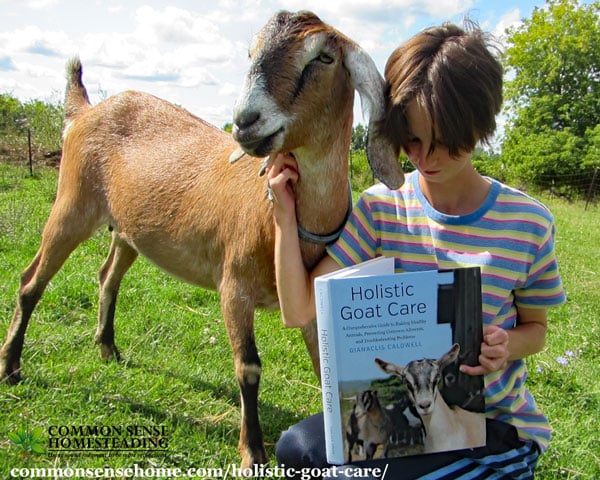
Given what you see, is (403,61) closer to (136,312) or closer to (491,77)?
(491,77)

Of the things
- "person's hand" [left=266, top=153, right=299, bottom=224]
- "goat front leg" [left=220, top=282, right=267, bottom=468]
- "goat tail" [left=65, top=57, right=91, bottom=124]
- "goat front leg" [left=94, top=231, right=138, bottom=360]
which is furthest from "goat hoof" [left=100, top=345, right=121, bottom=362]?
"person's hand" [left=266, top=153, right=299, bottom=224]

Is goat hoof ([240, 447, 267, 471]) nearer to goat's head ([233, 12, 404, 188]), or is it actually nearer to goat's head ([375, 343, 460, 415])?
goat's head ([375, 343, 460, 415])

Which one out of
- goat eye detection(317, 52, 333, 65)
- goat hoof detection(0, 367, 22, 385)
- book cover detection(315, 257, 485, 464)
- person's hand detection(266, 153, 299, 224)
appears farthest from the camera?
goat hoof detection(0, 367, 22, 385)

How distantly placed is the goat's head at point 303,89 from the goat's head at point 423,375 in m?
0.68

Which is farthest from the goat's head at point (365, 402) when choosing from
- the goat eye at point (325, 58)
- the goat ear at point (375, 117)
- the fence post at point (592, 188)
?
the fence post at point (592, 188)

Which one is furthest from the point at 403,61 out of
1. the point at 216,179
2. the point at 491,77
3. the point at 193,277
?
the point at 193,277

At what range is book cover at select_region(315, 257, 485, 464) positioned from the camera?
1.62 m

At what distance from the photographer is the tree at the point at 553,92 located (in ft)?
91.4

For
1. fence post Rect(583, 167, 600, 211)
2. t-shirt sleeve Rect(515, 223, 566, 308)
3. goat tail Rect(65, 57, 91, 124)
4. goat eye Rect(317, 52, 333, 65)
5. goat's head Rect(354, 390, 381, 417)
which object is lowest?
goat's head Rect(354, 390, 381, 417)

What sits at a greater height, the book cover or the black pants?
the book cover

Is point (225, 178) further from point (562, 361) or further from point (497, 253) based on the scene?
point (562, 361)

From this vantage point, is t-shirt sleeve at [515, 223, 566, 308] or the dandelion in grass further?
the dandelion in grass

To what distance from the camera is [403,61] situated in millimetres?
1889

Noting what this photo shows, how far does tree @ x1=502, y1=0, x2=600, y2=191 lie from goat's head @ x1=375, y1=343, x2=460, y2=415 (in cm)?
2797
